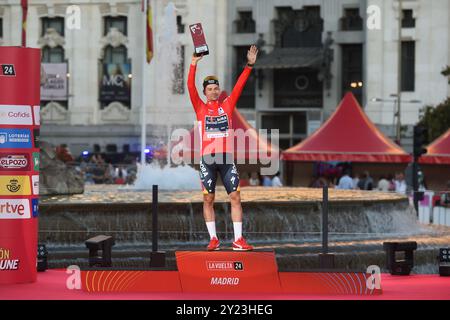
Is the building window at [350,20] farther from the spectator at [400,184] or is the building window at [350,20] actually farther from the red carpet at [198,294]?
the red carpet at [198,294]

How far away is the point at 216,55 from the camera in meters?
69.9

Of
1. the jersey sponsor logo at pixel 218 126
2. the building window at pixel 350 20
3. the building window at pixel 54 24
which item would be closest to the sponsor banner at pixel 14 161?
the jersey sponsor logo at pixel 218 126

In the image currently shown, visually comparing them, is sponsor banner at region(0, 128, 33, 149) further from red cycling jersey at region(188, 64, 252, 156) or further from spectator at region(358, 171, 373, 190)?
spectator at region(358, 171, 373, 190)

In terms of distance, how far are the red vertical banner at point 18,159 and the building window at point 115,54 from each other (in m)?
58.8

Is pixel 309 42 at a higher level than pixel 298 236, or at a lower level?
higher

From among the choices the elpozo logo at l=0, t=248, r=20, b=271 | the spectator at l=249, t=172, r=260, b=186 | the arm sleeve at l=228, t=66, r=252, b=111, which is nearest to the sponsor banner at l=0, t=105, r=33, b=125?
the elpozo logo at l=0, t=248, r=20, b=271

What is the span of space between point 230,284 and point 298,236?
23.0 ft

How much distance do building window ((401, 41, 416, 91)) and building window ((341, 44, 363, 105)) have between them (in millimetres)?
2757

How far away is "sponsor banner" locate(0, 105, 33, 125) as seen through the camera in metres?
13.3

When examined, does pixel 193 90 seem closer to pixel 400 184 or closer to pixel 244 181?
pixel 244 181

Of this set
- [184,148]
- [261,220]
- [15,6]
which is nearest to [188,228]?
[261,220]

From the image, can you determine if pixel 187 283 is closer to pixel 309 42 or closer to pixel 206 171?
pixel 206 171

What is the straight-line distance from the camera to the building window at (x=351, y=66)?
227ft
